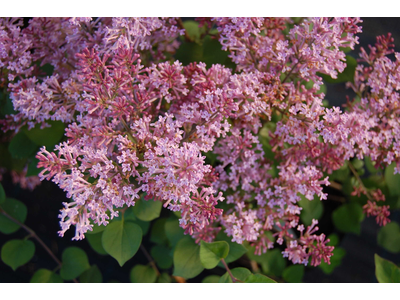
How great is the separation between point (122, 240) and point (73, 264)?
1.45 ft

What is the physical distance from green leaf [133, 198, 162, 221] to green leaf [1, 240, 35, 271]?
477 mm

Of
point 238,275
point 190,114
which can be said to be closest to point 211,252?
point 238,275

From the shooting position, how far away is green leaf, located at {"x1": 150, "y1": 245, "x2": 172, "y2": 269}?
1.22 m

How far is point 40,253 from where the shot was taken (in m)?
1.51

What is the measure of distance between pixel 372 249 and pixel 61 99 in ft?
5.00

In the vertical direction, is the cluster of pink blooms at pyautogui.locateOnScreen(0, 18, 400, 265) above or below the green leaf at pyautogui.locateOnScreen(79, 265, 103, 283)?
above

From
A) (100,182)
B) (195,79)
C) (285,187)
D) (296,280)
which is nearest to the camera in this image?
(100,182)

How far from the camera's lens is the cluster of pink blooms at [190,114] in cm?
63

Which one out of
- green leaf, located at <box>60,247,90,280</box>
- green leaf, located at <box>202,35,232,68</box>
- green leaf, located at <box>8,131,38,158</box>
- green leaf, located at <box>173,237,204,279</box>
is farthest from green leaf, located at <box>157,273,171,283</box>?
green leaf, located at <box>202,35,232,68</box>

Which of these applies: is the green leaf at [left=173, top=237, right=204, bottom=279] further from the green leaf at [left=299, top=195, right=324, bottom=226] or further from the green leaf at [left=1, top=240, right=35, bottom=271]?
the green leaf at [left=1, top=240, right=35, bottom=271]

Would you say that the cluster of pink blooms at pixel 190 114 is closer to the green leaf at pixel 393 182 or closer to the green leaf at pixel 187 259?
the green leaf at pixel 187 259

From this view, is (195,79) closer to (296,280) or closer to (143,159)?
(143,159)

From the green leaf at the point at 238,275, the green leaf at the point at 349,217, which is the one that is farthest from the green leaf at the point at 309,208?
the green leaf at the point at 238,275

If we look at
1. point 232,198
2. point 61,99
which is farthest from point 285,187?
point 61,99
